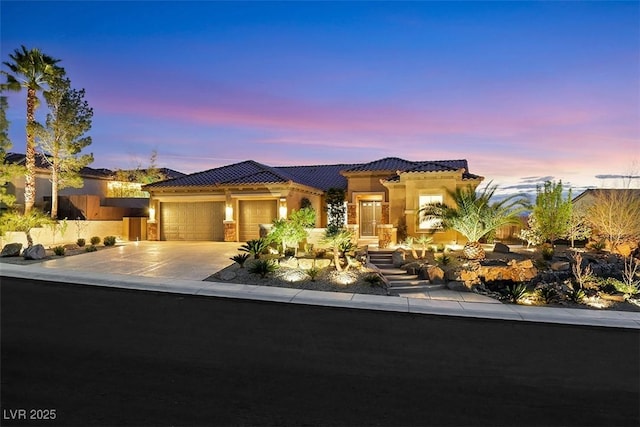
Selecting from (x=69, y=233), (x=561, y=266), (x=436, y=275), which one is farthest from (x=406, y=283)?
(x=69, y=233)

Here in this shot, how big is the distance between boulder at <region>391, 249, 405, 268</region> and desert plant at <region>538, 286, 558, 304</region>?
510cm

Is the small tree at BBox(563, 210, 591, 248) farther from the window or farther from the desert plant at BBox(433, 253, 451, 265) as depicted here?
the desert plant at BBox(433, 253, 451, 265)

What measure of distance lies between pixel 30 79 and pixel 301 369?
2434 cm

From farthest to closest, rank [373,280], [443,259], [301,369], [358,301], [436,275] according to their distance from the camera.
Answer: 1. [443,259]
2. [436,275]
3. [373,280]
4. [358,301]
5. [301,369]

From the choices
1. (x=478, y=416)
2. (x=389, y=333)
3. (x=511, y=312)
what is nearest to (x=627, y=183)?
(x=511, y=312)

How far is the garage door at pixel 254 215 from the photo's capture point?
2317 cm

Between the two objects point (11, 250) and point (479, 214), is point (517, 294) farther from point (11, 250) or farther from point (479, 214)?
point (11, 250)

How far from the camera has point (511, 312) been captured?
9.81 m

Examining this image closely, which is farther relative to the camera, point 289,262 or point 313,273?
point 289,262

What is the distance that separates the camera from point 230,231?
76.4 feet

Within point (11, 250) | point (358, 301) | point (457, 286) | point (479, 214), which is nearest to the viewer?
point (358, 301)

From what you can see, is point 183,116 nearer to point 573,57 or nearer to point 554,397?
point 573,57

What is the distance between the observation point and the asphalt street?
436 cm

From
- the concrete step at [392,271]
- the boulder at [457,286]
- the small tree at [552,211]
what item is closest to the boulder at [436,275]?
the boulder at [457,286]
